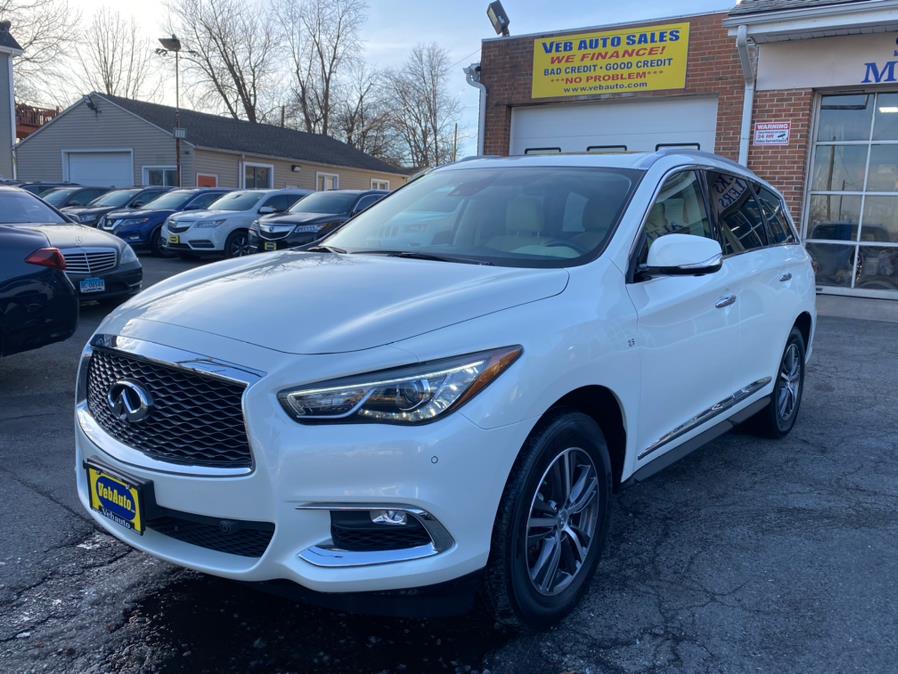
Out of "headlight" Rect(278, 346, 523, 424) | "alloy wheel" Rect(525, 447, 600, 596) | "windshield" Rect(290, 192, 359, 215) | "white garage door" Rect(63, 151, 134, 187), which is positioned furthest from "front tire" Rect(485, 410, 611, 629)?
"white garage door" Rect(63, 151, 134, 187)

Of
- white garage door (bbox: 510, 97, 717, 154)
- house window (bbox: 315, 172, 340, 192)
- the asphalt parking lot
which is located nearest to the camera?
the asphalt parking lot

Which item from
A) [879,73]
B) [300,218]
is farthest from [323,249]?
[879,73]

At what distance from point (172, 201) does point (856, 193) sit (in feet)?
45.3

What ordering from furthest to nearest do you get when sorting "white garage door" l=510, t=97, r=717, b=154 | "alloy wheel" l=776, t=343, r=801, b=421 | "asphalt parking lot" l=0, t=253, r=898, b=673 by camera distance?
"white garage door" l=510, t=97, r=717, b=154
"alloy wheel" l=776, t=343, r=801, b=421
"asphalt parking lot" l=0, t=253, r=898, b=673

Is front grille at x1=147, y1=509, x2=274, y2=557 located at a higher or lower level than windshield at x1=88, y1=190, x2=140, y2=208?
lower

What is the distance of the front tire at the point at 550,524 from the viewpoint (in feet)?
8.44

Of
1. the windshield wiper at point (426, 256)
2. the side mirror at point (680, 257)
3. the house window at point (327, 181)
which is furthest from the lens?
the house window at point (327, 181)

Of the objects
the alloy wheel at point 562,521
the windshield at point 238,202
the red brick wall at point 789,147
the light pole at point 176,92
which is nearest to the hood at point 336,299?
the alloy wheel at point 562,521

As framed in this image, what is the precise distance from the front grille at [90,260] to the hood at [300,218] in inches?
189

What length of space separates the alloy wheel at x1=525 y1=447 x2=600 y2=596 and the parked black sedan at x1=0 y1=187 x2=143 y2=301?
6.91 m

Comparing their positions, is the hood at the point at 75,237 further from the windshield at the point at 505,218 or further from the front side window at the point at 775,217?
the front side window at the point at 775,217

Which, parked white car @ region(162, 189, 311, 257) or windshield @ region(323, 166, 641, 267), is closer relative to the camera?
windshield @ region(323, 166, 641, 267)

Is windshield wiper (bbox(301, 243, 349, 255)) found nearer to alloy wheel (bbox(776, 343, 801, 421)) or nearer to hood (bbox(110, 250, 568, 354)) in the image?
hood (bbox(110, 250, 568, 354))

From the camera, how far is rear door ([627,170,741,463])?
331cm
